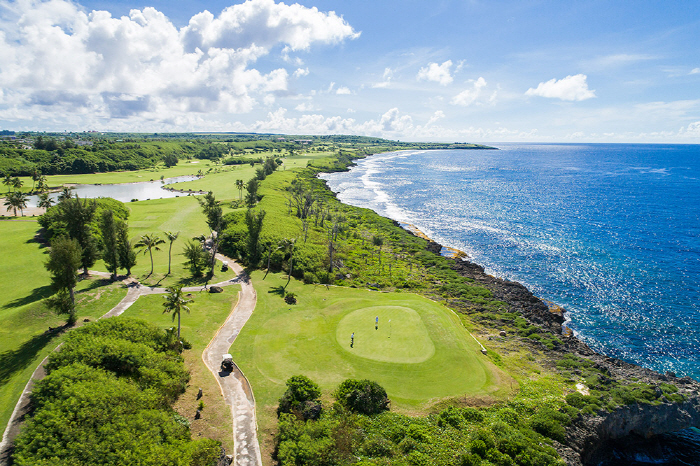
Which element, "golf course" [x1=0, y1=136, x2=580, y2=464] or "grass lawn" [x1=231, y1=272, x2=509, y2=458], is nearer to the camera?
Answer: "golf course" [x1=0, y1=136, x2=580, y2=464]

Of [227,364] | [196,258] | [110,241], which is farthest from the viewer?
[196,258]

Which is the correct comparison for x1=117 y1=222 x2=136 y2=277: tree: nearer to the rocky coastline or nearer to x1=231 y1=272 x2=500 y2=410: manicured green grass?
x1=231 y1=272 x2=500 y2=410: manicured green grass

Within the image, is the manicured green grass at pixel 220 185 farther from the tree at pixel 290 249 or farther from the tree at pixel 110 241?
the tree at pixel 110 241

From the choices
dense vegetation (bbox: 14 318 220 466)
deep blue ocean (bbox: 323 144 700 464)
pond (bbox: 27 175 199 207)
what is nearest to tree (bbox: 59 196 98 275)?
dense vegetation (bbox: 14 318 220 466)

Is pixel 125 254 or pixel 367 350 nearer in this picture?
pixel 367 350

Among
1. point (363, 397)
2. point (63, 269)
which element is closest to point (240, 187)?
point (63, 269)

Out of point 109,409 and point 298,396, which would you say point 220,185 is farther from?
→ point 109,409
